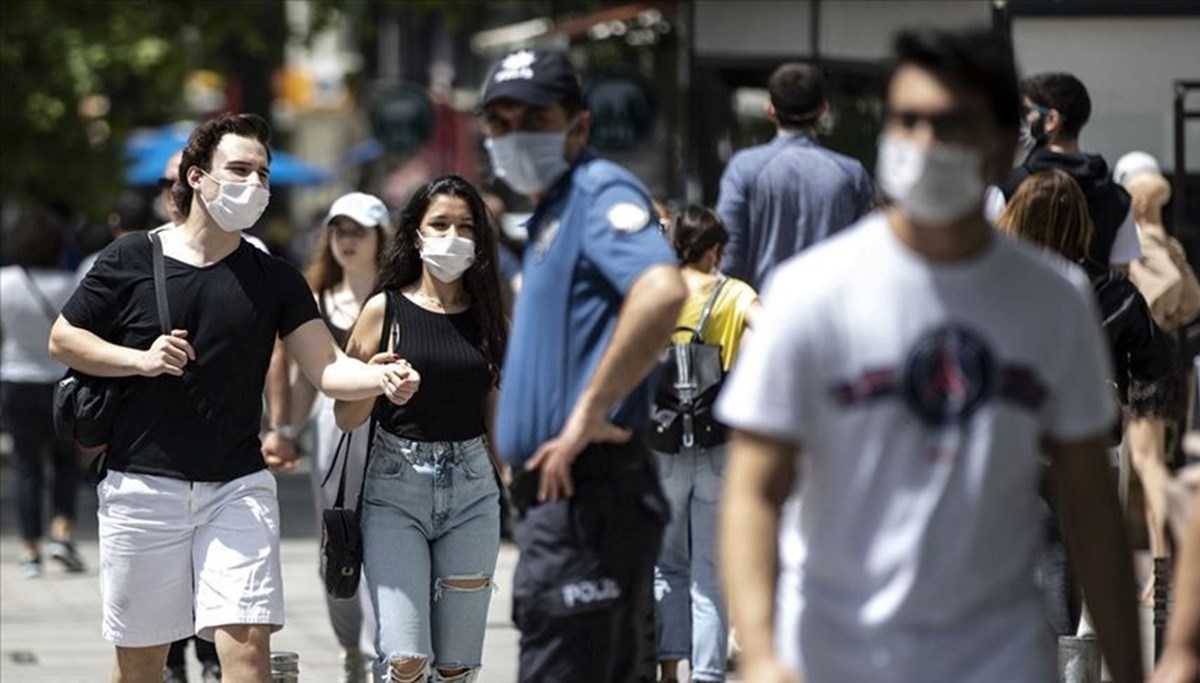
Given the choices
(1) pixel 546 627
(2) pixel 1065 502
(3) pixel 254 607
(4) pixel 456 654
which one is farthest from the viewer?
(4) pixel 456 654

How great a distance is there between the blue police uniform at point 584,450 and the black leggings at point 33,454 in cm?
859

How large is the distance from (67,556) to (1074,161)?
7106 mm

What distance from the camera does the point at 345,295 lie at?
30.9 ft

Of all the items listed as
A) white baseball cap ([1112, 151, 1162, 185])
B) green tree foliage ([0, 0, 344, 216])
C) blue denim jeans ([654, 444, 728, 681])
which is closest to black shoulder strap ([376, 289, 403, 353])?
blue denim jeans ([654, 444, 728, 681])

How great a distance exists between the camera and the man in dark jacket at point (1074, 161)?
820cm

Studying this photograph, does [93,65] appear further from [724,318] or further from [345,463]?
[345,463]

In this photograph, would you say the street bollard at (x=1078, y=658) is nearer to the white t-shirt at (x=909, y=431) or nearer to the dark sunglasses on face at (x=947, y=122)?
the white t-shirt at (x=909, y=431)

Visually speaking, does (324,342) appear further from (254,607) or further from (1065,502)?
(1065,502)

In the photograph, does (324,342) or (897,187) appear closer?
(897,187)

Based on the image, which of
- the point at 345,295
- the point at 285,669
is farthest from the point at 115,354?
the point at 345,295

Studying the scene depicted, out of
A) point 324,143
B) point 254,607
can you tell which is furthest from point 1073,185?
point 324,143

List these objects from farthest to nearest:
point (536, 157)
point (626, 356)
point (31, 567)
→ point (31, 567)
point (536, 157)
point (626, 356)

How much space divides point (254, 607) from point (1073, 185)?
9.11 feet

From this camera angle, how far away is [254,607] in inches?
261
